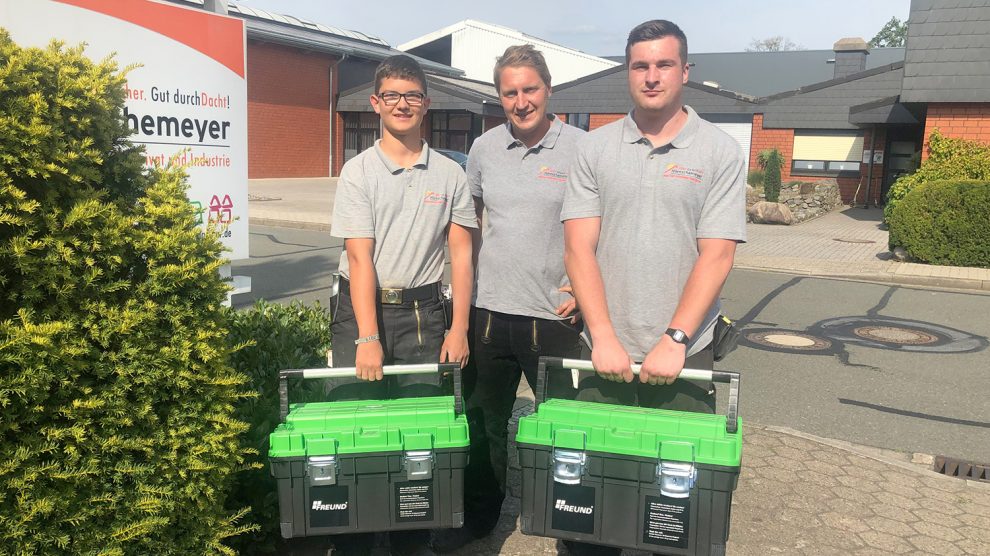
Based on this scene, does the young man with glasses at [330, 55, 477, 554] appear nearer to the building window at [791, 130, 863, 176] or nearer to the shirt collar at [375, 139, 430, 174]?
the shirt collar at [375, 139, 430, 174]

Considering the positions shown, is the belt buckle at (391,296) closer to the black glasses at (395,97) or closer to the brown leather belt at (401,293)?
the brown leather belt at (401,293)

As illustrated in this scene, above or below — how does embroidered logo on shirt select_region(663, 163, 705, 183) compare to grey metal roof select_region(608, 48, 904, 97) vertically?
below

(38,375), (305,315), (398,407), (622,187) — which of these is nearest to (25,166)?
(38,375)

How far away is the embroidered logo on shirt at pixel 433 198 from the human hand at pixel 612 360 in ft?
2.84

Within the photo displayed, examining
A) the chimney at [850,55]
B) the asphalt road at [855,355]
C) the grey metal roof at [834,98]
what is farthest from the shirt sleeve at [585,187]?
the chimney at [850,55]

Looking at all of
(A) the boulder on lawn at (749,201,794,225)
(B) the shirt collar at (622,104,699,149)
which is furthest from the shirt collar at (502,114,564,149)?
(A) the boulder on lawn at (749,201,794,225)

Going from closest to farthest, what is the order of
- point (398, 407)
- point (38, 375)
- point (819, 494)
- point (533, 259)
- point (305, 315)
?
point (38, 375), point (398, 407), point (533, 259), point (819, 494), point (305, 315)

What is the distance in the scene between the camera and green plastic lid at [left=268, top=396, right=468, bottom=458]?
242 cm

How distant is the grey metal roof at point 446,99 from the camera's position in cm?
3216

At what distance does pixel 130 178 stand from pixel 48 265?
1.31ft

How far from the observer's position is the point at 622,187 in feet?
8.87

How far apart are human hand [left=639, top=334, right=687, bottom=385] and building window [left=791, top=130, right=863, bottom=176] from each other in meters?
28.0

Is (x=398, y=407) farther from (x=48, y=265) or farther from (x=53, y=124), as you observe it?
(x=53, y=124)

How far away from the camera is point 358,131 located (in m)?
36.0
